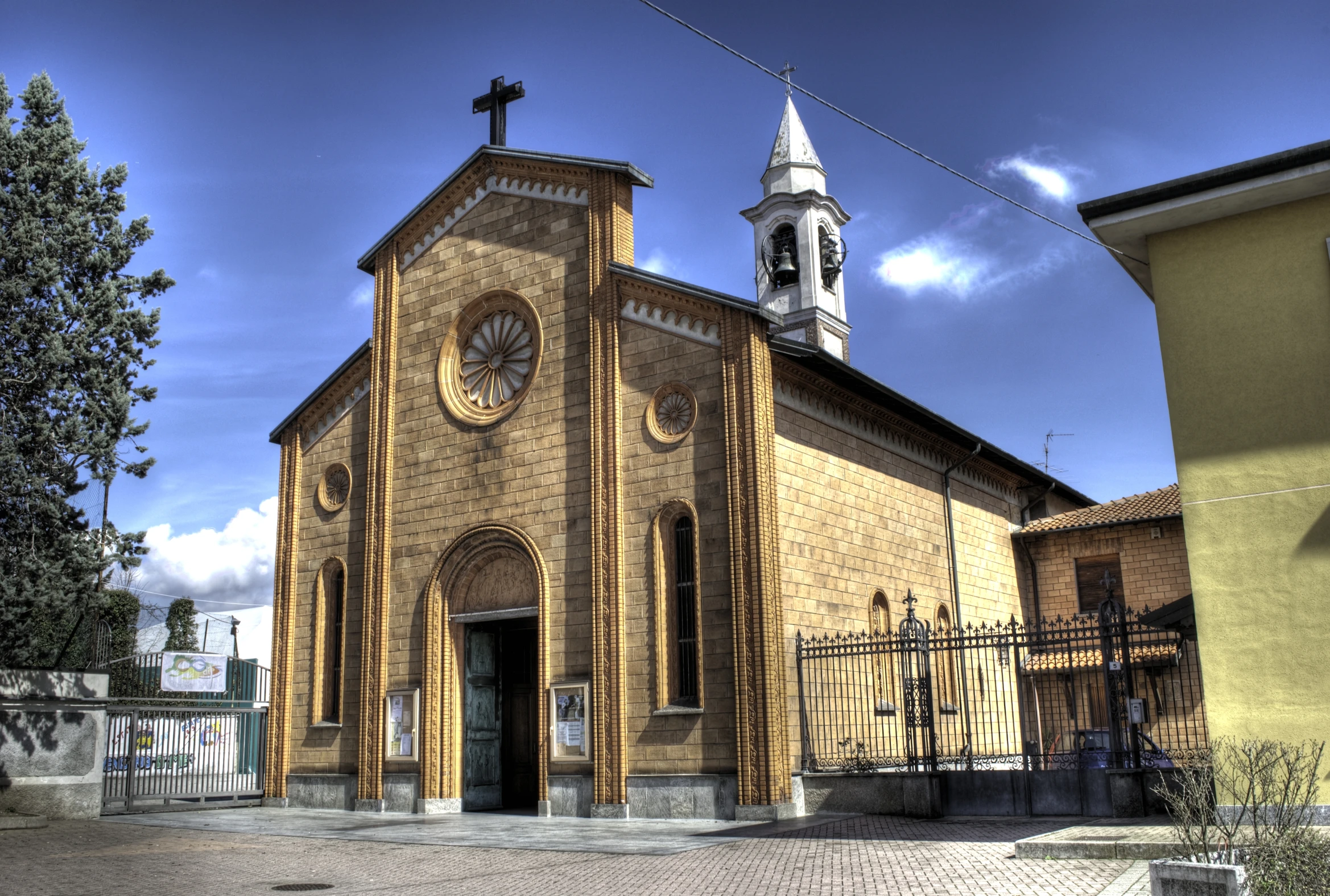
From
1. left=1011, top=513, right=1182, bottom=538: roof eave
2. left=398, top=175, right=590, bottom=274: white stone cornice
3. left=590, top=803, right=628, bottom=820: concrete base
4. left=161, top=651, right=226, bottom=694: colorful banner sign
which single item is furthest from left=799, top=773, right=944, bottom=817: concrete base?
left=161, top=651, right=226, bottom=694: colorful banner sign

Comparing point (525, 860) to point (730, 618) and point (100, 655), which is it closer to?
point (730, 618)

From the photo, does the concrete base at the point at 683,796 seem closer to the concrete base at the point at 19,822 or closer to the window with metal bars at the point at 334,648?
the window with metal bars at the point at 334,648

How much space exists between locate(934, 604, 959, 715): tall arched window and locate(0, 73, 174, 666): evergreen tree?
14626 millimetres

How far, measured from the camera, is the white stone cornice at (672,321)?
17.6m

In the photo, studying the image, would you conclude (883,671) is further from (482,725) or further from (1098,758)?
(482,725)

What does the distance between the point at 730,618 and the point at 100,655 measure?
590 inches

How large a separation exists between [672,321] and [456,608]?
6.48 meters

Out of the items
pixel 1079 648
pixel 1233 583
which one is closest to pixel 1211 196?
pixel 1233 583

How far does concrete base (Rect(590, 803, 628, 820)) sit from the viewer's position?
55.1 ft

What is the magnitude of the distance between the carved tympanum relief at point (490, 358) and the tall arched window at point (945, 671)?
9421 mm

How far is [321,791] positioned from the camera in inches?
810

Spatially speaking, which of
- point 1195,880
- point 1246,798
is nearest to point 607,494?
point 1246,798

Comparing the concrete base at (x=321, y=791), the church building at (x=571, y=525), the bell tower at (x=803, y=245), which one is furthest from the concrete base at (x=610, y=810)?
the bell tower at (x=803, y=245)

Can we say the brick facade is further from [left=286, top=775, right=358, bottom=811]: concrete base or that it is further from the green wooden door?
the green wooden door
